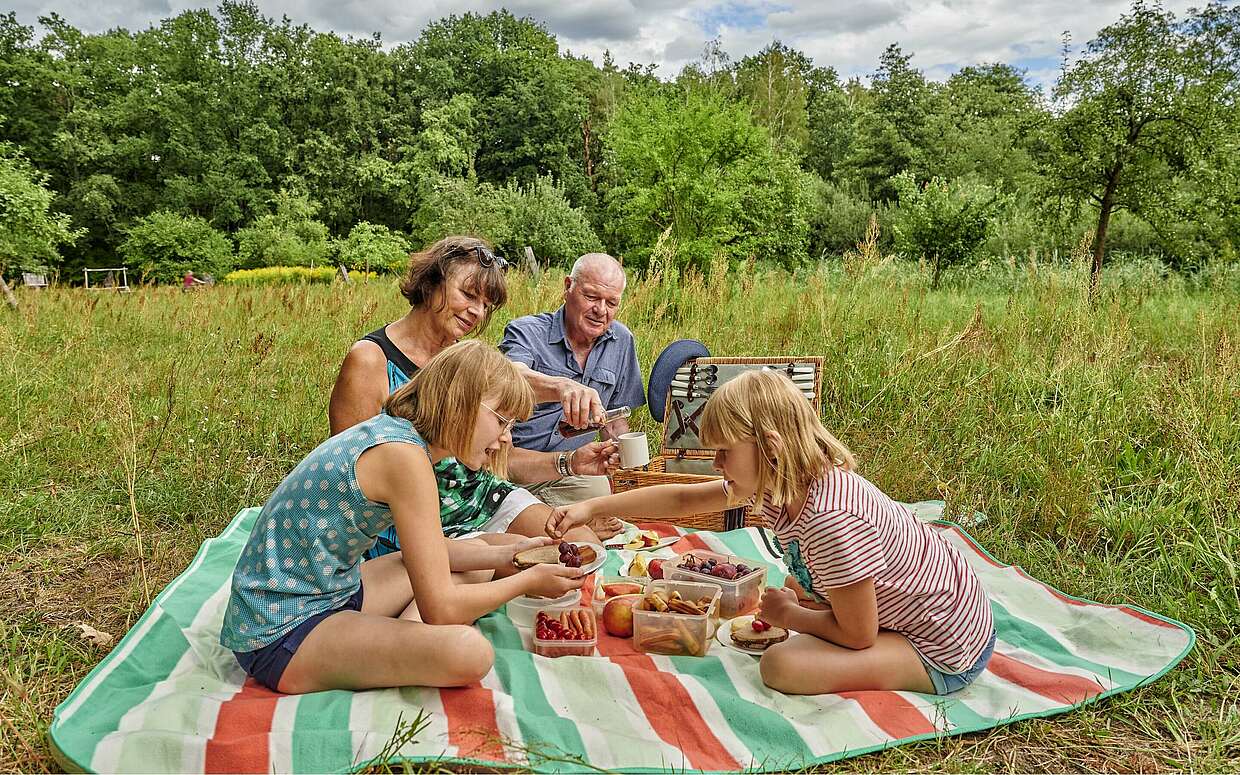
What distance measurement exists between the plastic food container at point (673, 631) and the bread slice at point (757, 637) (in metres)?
0.09

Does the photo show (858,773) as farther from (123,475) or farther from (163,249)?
(163,249)

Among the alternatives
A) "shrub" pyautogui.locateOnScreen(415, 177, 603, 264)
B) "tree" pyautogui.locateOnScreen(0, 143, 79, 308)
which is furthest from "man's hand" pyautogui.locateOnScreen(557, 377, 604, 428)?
"shrub" pyautogui.locateOnScreen(415, 177, 603, 264)

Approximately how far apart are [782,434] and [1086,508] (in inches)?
89.8

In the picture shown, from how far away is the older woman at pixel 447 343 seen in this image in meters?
3.08

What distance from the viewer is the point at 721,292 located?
630cm

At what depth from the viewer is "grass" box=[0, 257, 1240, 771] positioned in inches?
97.3

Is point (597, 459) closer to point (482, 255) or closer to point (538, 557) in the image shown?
point (538, 557)

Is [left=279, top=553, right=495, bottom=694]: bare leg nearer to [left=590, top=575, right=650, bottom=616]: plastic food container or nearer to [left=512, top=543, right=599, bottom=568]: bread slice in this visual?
[left=512, top=543, right=599, bottom=568]: bread slice

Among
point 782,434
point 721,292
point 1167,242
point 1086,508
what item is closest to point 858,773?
point 782,434

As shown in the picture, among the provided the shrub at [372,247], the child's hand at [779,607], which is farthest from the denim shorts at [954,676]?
the shrub at [372,247]

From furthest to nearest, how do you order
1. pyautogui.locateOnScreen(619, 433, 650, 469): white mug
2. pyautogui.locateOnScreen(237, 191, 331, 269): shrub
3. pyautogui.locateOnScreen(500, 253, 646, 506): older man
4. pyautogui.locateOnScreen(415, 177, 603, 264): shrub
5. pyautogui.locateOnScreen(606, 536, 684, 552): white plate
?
pyautogui.locateOnScreen(237, 191, 331, 269): shrub → pyautogui.locateOnScreen(415, 177, 603, 264): shrub → pyautogui.locateOnScreen(500, 253, 646, 506): older man → pyautogui.locateOnScreen(606, 536, 684, 552): white plate → pyautogui.locateOnScreen(619, 433, 650, 469): white mug

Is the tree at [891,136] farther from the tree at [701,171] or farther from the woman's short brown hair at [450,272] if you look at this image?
the woman's short brown hair at [450,272]

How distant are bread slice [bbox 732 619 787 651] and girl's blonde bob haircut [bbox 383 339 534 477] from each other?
1.14 meters

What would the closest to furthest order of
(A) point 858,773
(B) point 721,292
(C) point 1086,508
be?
1. (A) point 858,773
2. (C) point 1086,508
3. (B) point 721,292
